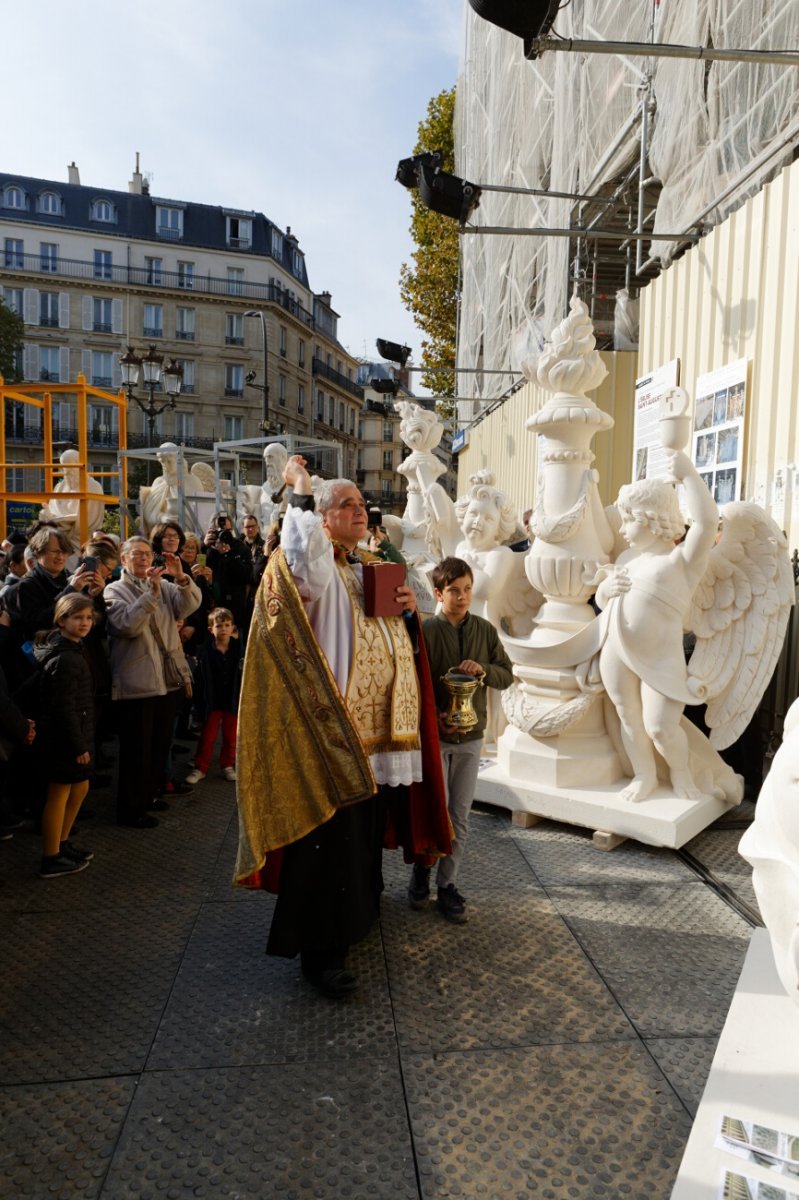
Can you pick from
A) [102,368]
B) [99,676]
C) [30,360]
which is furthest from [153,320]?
[99,676]

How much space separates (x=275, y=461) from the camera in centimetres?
1067

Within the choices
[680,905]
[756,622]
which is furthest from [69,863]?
[756,622]

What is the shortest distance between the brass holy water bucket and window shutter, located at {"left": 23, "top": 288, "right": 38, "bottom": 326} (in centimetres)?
4058

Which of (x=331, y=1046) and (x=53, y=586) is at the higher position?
(x=53, y=586)

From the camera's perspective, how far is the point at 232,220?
42594mm

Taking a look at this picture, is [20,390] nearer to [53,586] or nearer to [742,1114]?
[53,586]

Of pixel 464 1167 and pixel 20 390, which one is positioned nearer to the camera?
pixel 464 1167

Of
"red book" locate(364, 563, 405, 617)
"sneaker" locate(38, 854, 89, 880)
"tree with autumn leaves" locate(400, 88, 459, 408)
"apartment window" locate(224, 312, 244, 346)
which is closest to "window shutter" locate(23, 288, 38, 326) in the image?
"apartment window" locate(224, 312, 244, 346)

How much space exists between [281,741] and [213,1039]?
0.92m

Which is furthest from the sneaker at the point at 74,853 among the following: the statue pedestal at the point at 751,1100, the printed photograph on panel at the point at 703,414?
the printed photograph on panel at the point at 703,414

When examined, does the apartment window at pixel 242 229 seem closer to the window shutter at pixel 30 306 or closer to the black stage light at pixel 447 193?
the window shutter at pixel 30 306

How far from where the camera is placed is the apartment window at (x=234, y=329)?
3941 cm

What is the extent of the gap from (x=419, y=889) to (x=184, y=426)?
38.3m

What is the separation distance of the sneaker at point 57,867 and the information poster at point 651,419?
16.2 ft
